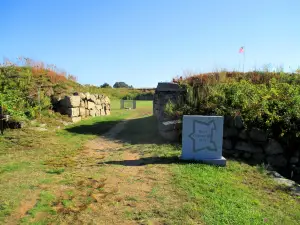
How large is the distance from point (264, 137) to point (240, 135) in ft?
1.96

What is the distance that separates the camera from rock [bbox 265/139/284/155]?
267 inches

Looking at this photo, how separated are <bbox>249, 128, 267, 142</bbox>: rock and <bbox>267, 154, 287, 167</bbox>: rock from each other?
502 millimetres

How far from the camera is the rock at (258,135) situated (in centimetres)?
683

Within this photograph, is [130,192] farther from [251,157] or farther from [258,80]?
[258,80]

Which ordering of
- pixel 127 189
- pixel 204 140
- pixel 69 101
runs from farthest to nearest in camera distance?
pixel 69 101 → pixel 204 140 → pixel 127 189

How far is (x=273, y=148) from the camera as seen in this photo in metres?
6.79

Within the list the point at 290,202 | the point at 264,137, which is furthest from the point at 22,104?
the point at 290,202

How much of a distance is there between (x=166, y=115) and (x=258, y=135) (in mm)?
2838

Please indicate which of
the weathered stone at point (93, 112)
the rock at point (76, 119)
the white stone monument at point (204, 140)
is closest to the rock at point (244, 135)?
the white stone monument at point (204, 140)

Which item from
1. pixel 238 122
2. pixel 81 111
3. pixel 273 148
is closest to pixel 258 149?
pixel 273 148

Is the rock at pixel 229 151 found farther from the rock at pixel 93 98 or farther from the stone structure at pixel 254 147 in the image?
the rock at pixel 93 98

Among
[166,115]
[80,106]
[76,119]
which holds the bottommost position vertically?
[76,119]

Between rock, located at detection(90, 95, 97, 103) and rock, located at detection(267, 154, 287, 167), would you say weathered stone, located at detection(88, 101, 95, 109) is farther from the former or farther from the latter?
rock, located at detection(267, 154, 287, 167)

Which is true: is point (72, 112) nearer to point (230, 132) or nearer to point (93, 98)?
point (93, 98)
